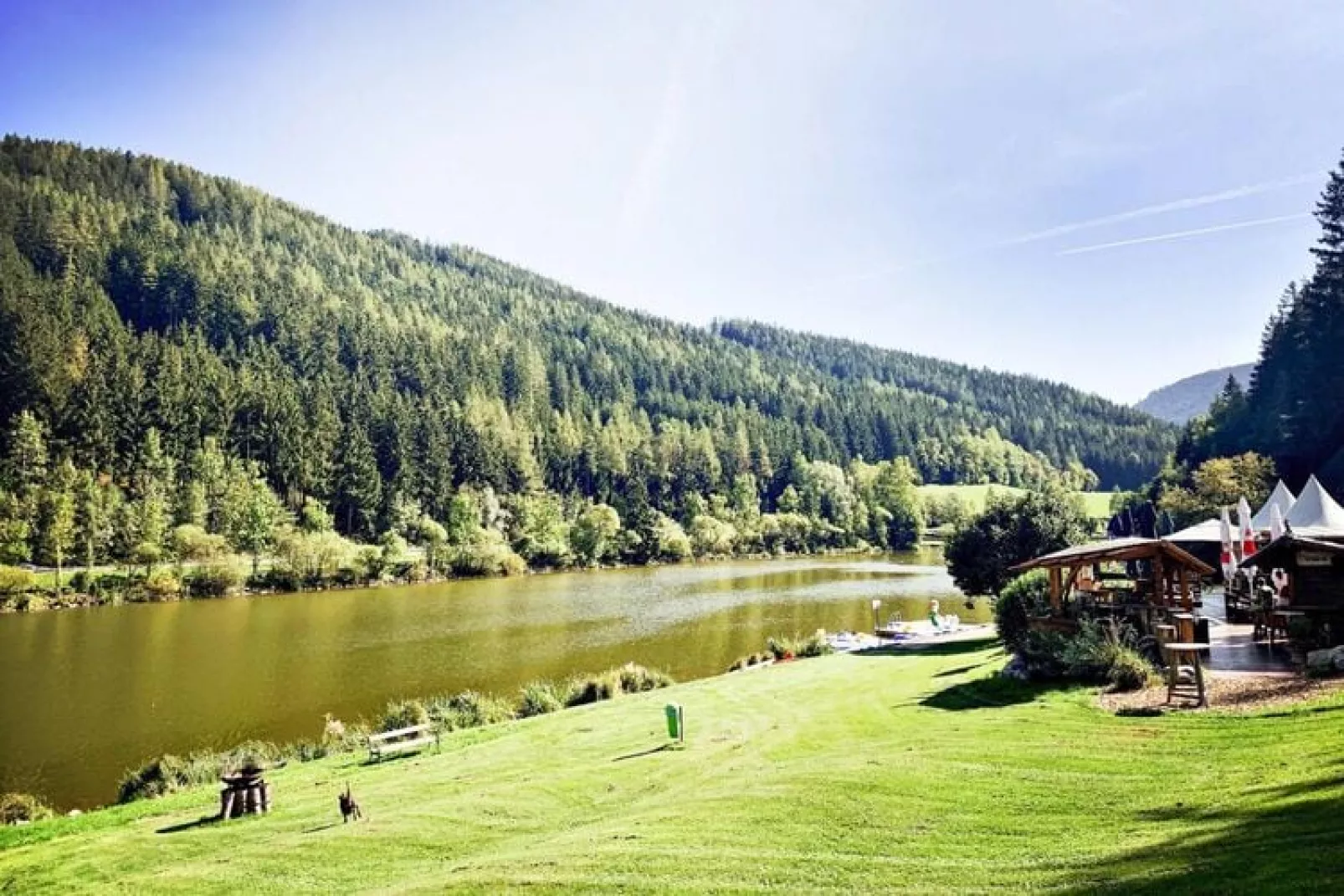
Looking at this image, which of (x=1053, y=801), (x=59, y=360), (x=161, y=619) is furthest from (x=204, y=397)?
(x=1053, y=801)

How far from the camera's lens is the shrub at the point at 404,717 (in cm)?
2766

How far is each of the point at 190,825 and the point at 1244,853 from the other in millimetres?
17793

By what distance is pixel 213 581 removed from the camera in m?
79.1

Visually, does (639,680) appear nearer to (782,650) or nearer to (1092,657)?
(782,650)

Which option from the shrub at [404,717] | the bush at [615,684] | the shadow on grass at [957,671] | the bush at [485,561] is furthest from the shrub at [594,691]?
the bush at [485,561]

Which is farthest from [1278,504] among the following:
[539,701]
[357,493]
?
[357,493]

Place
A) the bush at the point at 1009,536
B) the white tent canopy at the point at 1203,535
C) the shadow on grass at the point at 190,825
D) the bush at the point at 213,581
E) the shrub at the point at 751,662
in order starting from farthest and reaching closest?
the bush at the point at 213,581, the bush at the point at 1009,536, the shrub at the point at 751,662, the white tent canopy at the point at 1203,535, the shadow on grass at the point at 190,825

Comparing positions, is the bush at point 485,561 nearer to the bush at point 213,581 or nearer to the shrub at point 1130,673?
the bush at point 213,581

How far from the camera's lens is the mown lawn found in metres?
9.29

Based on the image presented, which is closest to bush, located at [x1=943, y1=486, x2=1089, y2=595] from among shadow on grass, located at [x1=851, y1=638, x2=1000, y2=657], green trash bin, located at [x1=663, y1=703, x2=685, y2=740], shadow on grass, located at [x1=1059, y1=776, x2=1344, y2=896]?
shadow on grass, located at [x1=851, y1=638, x2=1000, y2=657]

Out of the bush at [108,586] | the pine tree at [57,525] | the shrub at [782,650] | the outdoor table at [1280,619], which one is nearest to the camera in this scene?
the outdoor table at [1280,619]

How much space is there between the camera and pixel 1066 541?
133 ft

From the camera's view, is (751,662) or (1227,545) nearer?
(1227,545)

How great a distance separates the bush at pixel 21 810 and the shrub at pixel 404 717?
911 cm
